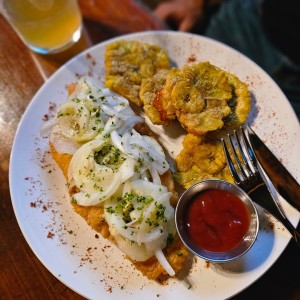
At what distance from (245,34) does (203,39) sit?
1.42 meters

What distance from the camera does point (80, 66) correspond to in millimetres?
3844

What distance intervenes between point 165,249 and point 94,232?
60 cm

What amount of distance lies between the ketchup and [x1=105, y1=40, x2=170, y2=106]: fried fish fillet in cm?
115

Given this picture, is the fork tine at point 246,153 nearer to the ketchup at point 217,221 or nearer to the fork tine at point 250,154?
the fork tine at point 250,154

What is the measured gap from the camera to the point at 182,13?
512 cm

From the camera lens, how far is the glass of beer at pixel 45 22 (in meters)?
3.60

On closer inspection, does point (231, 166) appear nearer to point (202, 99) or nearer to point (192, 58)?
point (202, 99)

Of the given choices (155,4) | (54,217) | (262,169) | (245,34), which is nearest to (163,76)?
(262,169)

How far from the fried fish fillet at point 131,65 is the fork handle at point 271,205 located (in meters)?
1.27

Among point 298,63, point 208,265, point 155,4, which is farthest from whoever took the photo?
point 155,4

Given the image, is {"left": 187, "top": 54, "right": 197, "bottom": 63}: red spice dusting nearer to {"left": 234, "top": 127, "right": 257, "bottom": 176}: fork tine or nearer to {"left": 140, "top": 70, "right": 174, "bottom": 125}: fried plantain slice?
{"left": 140, "top": 70, "right": 174, "bottom": 125}: fried plantain slice

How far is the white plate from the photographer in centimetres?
283

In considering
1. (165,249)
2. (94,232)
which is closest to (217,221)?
(165,249)

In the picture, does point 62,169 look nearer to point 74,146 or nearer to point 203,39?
point 74,146
